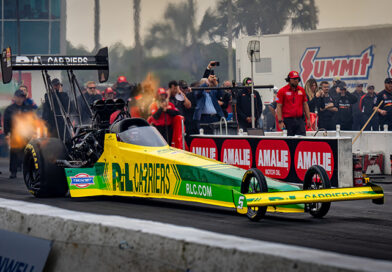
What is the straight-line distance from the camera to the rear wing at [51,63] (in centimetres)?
1301

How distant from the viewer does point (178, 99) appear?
17391 mm

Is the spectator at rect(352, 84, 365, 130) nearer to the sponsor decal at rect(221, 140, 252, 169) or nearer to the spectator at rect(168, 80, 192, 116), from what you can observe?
the spectator at rect(168, 80, 192, 116)

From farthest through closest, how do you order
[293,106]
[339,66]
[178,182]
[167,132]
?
[339,66]
[167,132]
[293,106]
[178,182]

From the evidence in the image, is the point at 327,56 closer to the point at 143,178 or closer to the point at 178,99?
the point at 178,99

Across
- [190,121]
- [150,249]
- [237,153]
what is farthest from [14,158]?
[150,249]

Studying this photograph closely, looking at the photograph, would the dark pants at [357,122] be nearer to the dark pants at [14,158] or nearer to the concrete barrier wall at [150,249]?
the dark pants at [14,158]

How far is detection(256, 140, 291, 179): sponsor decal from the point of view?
47.4ft

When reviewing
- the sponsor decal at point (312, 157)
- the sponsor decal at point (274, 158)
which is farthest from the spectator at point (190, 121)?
the sponsor decal at point (312, 157)

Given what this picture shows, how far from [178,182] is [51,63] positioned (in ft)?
14.7

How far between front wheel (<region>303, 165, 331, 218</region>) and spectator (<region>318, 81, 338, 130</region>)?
480 inches

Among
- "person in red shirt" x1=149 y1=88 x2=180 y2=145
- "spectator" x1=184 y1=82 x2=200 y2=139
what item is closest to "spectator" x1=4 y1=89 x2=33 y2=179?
"person in red shirt" x1=149 y1=88 x2=180 y2=145

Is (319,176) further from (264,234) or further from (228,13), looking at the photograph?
(228,13)

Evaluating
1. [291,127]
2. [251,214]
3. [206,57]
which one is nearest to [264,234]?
[251,214]

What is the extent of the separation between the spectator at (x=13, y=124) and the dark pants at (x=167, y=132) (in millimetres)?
2970
